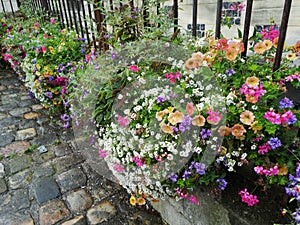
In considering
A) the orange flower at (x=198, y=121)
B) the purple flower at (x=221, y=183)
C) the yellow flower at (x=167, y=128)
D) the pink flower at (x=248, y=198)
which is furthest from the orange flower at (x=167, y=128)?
the pink flower at (x=248, y=198)

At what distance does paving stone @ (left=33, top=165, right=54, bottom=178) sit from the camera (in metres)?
2.12

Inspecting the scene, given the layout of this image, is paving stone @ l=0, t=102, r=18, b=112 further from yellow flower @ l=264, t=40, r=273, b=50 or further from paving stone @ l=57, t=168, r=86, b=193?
yellow flower @ l=264, t=40, r=273, b=50

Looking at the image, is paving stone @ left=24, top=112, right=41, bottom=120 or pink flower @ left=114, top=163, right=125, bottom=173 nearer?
pink flower @ left=114, top=163, right=125, bottom=173

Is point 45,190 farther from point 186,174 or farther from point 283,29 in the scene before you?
point 283,29

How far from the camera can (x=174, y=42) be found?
1.62 metres

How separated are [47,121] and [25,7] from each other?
103 inches

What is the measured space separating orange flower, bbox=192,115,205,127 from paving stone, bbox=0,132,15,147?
6.99ft

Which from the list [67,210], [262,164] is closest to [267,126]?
[262,164]

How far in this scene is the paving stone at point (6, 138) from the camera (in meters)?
2.56

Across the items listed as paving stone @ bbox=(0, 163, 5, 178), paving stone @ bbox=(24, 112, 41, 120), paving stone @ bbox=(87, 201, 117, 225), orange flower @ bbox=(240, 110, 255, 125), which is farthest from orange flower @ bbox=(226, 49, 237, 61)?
paving stone @ bbox=(24, 112, 41, 120)

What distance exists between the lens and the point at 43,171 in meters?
2.17

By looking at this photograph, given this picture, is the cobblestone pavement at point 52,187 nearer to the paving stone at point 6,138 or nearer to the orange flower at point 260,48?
the paving stone at point 6,138

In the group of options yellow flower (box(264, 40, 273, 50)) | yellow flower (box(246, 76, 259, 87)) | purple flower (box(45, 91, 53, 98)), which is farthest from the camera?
purple flower (box(45, 91, 53, 98))

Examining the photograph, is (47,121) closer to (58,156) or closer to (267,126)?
(58,156)
